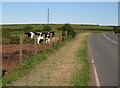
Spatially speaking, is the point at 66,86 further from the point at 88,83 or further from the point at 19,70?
the point at 19,70

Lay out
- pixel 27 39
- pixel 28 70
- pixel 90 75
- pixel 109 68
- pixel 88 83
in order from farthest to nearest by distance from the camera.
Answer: pixel 27 39 → pixel 109 68 → pixel 28 70 → pixel 90 75 → pixel 88 83

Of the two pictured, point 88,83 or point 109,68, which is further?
point 109,68

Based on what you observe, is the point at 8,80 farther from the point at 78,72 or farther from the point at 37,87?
the point at 78,72

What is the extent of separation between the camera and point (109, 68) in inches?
609

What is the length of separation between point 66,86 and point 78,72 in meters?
3.08

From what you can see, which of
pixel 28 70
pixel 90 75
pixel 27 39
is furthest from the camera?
pixel 27 39

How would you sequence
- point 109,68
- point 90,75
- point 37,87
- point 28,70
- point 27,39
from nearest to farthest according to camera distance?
point 37,87
point 90,75
point 28,70
point 109,68
point 27,39

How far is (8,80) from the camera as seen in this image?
1176 cm

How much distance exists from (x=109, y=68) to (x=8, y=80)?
5.35m

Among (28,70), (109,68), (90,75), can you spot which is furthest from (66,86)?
(109,68)

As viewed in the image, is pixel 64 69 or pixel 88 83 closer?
pixel 88 83

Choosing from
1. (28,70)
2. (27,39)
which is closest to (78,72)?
(28,70)

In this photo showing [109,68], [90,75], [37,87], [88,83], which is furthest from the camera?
[109,68]

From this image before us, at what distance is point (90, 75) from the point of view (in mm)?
13461
